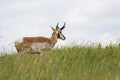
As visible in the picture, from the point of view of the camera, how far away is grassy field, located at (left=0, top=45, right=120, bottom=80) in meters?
6.75

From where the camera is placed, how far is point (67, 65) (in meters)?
9.93

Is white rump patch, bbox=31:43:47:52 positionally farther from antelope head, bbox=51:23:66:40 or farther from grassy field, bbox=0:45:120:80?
grassy field, bbox=0:45:120:80

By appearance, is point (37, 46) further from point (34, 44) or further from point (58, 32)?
point (58, 32)

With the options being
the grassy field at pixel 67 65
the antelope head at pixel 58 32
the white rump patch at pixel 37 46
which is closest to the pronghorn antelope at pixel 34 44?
the white rump patch at pixel 37 46

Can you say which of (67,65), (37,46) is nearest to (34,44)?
(37,46)

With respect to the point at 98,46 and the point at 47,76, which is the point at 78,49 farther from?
the point at 47,76

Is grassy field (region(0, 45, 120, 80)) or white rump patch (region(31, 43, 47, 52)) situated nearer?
grassy field (region(0, 45, 120, 80))

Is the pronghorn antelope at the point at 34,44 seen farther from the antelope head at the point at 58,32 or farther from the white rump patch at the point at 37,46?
the antelope head at the point at 58,32

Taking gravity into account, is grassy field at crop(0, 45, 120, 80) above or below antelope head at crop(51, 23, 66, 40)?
below

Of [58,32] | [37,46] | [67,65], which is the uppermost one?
[58,32]

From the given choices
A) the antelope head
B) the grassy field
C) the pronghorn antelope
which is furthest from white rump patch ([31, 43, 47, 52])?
the grassy field

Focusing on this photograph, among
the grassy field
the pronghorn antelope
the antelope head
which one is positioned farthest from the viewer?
the antelope head

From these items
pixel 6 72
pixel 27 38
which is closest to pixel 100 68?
pixel 6 72

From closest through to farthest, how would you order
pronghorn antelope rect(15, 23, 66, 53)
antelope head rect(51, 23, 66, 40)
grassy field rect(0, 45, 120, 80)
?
1. grassy field rect(0, 45, 120, 80)
2. pronghorn antelope rect(15, 23, 66, 53)
3. antelope head rect(51, 23, 66, 40)
